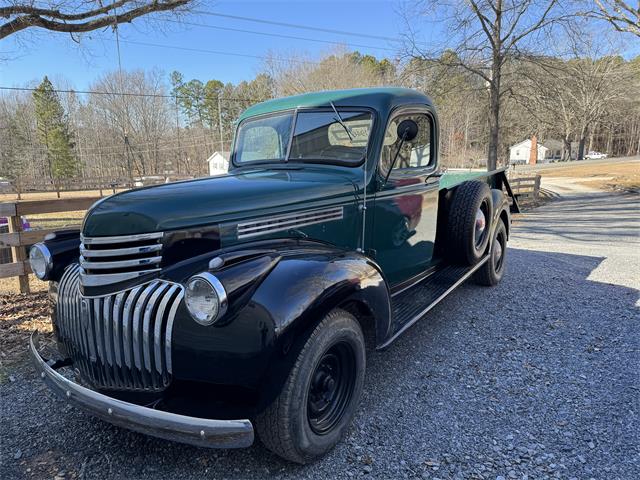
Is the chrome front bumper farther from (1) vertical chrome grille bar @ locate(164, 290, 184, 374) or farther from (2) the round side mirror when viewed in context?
(2) the round side mirror

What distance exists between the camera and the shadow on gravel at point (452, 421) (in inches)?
87.4

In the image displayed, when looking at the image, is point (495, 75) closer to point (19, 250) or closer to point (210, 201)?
point (19, 250)

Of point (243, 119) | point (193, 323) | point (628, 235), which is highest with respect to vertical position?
point (243, 119)

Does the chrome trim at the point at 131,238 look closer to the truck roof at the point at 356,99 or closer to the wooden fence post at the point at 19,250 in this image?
the truck roof at the point at 356,99

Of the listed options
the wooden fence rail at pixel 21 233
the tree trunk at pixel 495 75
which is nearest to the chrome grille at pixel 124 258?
the wooden fence rail at pixel 21 233

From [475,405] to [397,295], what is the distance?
3.74 ft

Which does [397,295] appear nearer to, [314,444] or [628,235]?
[314,444]

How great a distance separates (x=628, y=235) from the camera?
9781mm

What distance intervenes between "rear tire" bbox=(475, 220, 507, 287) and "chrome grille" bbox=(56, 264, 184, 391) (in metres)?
4.20

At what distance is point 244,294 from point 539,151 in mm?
90130

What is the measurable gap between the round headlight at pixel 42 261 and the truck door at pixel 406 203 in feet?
7.39

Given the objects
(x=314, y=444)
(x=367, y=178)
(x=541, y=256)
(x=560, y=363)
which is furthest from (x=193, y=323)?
(x=541, y=256)

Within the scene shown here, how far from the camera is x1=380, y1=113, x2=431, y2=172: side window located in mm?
3336

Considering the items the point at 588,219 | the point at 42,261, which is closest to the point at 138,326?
the point at 42,261
